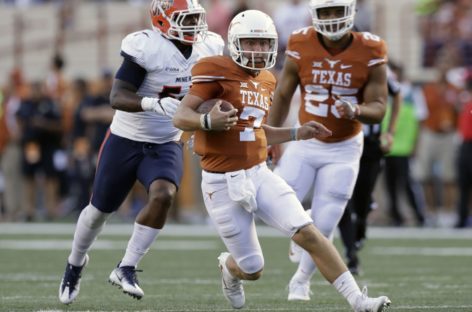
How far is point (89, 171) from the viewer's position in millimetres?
15547

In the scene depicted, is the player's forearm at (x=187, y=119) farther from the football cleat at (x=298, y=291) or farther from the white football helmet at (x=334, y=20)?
the football cleat at (x=298, y=291)

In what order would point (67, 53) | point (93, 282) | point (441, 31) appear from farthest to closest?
point (67, 53)
point (441, 31)
point (93, 282)

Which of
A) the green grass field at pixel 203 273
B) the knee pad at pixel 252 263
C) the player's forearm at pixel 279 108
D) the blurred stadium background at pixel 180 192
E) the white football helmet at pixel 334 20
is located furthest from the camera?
the blurred stadium background at pixel 180 192

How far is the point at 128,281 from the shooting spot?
20.8 ft

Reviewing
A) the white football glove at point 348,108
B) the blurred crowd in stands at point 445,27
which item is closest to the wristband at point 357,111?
the white football glove at point 348,108

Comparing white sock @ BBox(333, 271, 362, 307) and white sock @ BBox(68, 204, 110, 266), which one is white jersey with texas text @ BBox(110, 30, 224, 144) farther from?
white sock @ BBox(333, 271, 362, 307)

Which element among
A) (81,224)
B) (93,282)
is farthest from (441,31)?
(81,224)

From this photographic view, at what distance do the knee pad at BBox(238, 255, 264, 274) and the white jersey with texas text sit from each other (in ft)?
3.47

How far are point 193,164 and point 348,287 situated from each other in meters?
9.86

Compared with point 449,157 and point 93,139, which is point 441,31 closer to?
point 449,157

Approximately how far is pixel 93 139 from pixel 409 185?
4204mm

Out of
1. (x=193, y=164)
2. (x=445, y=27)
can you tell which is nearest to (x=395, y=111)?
(x=193, y=164)

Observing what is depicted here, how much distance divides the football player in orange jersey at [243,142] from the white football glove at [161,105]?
23 cm

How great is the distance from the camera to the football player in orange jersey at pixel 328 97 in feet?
22.6
